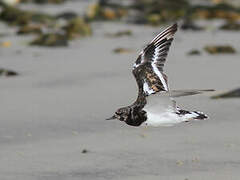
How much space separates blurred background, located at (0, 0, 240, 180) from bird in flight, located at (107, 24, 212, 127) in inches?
8.9

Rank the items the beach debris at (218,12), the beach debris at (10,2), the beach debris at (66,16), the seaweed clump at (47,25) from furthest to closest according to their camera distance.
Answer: the beach debris at (10,2) → the beach debris at (66,16) → the beach debris at (218,12) → the seaweed clump at (47,25)

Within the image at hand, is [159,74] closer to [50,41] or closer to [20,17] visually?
[50,41]

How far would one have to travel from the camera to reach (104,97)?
266 inches

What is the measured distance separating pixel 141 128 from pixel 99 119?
47 cm

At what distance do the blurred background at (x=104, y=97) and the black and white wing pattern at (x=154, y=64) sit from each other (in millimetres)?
403

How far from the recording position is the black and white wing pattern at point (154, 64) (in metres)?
5.49

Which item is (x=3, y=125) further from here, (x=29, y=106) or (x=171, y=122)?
(x=171, y=122)

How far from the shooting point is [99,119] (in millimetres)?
6074

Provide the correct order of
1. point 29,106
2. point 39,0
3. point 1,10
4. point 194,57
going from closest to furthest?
point 29,106 → point 194,57 → point 1,10 → point 39,0

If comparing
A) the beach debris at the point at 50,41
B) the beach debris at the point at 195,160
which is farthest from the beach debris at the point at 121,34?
the beach debris at the point at 195,160

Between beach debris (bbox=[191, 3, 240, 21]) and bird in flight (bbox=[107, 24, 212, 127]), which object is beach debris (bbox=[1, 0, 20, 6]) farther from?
bird in flight (bbox=[107, 24, 212, 127])

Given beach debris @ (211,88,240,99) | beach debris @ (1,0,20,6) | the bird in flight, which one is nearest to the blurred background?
beach debris @ (211,88,240,99)

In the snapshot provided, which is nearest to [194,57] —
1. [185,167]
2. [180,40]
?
[180,40]

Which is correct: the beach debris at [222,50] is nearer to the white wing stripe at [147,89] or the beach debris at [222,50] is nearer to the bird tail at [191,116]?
the white wing stripe at [147,89]
